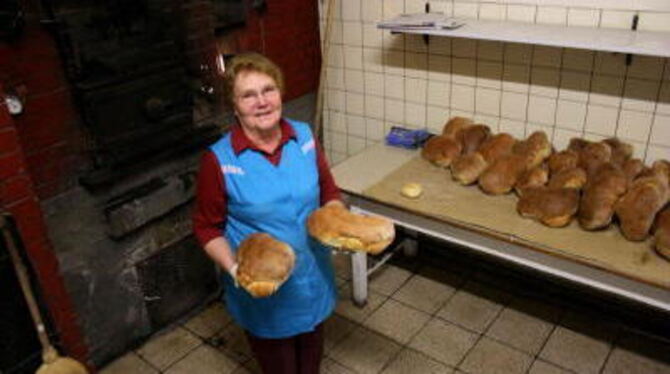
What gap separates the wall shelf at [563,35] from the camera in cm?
189

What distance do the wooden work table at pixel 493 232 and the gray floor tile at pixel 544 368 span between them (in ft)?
1.18

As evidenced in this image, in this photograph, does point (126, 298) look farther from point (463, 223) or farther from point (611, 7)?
point (611, 7)

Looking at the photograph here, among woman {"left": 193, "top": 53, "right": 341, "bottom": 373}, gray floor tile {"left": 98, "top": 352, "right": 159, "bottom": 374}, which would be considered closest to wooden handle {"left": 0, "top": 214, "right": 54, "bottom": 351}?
gray floor tile {"left": 98, "top": 352, "right": 159, "bottom": 374}

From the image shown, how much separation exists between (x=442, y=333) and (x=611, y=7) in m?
1.50

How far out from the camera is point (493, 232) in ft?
6.59

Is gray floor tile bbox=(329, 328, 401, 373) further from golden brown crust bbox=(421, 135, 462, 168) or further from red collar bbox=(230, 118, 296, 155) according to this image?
red collar bbox=(230, 118, 296, 155)

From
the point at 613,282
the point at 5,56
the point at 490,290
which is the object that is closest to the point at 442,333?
the point at 490,290

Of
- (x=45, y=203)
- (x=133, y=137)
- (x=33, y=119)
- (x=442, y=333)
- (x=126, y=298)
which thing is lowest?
(x=442, y=333)

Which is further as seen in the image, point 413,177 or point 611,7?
point 413,177

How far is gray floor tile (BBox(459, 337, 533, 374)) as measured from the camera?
2248 millimetres

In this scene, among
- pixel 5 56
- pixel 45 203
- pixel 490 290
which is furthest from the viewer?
pixel 490 290

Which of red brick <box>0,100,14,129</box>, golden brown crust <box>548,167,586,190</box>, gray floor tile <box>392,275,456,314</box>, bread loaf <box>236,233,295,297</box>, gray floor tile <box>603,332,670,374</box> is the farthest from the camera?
gray floor tile <box>392,275,456,314</box>

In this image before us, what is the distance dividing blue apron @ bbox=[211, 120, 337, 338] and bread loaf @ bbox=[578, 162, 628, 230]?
3.10 ft

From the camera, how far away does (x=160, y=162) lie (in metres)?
2.36
